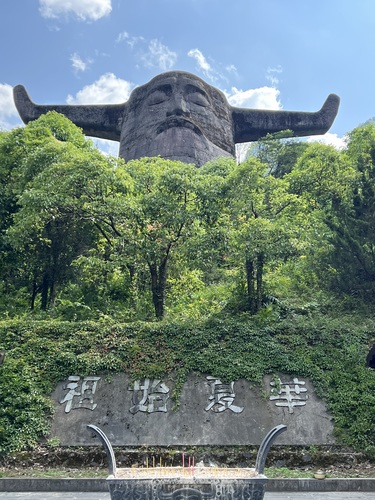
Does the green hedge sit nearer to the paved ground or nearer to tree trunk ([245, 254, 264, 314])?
tree trunk ([245, 254, 264, 314])

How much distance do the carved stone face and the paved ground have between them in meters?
16.2

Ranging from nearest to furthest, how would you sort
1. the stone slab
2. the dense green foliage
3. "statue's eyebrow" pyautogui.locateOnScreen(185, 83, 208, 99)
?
the stone slab < the dense green foliage < "statue's eyebrow" pyautogui.locateOnScreen(185, 83, 208, 99)

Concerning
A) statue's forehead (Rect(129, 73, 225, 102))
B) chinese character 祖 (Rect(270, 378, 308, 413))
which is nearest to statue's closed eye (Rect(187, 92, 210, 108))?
statue's forehead (Rect(129, 73, 225, 102))

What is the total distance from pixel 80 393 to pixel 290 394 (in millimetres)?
3325

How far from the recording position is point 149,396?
24.6ft

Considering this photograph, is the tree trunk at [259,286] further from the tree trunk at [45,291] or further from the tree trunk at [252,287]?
the tree trunk at [45,291]

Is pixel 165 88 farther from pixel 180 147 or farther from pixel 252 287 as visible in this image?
pixel 252 287

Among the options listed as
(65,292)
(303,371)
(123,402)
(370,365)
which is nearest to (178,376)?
(123,402)

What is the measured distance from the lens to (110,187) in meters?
11.1

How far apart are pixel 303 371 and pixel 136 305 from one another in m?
4.79

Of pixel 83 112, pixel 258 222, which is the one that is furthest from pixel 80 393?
pixel 83 112

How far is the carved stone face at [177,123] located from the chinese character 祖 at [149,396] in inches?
552

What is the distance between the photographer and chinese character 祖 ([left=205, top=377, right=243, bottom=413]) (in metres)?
7.29

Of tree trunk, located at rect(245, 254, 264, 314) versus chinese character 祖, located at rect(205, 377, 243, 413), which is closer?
chinese character 祖, located at rect(205, 377, 243, 413)
